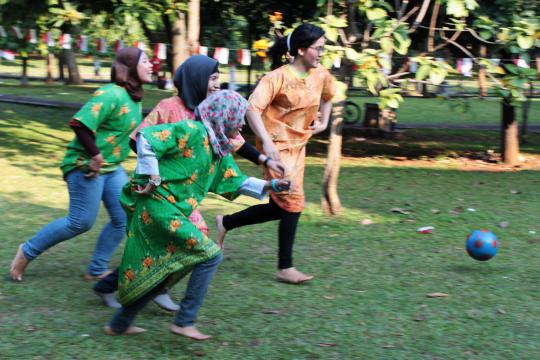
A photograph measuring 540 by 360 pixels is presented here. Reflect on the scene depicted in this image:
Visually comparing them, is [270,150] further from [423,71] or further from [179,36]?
[179,36]

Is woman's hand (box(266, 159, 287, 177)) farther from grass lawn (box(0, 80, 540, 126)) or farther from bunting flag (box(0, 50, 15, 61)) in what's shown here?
grass lawn (box(0, 80, 540, 126))

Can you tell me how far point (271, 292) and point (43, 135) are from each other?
11129 mm

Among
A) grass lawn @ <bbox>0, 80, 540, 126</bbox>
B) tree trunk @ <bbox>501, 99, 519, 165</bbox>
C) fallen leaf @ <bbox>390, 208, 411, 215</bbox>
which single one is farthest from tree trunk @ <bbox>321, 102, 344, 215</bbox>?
grass lawn @ <bbox>0, 80, 540, 126</bbox>

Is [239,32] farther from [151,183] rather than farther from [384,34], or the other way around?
[151,183]

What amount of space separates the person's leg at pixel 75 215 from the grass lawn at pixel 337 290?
0.29 metres

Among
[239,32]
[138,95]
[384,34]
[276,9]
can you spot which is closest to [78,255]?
[138,95]

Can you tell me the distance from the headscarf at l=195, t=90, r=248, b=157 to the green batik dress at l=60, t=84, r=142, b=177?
3.30 ft

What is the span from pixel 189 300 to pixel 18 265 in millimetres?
1786

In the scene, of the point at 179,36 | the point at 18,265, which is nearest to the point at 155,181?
the point at 18,265

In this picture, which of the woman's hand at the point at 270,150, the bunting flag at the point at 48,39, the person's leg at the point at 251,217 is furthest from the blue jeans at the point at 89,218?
the bunting flag at the point at 48,39

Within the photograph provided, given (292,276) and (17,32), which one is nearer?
(292,276)

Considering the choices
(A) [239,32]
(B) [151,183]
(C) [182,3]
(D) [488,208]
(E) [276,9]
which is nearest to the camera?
(B) [151,183]

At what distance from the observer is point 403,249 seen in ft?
22.5

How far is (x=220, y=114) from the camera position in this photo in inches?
165
